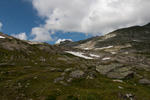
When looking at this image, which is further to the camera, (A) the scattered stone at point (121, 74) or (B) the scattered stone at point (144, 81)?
(A) the scattered stone at point (121, 74)

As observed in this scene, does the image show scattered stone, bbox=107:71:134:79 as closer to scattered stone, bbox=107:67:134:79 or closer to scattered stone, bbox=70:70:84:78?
scattered stone, bbox=107:67:134:79

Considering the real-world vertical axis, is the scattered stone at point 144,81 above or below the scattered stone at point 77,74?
below

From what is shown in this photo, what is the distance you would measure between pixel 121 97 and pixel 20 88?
25.5m

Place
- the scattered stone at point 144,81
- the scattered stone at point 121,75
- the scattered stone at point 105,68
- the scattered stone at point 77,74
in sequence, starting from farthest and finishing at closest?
1. the scattered stone at point 105,68
2. the scattered stone at point 121,75
3. the scattered stone at point 144,81
4. the scattered stone at point 77,74

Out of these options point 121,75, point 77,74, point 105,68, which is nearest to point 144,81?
point 121,75

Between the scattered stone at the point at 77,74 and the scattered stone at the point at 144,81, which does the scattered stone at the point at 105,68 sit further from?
the scattered stone at the point at 77,74

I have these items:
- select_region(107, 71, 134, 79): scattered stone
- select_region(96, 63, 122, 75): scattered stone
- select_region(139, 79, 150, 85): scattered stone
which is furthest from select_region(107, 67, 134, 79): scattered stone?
select_region(139, 79, 150, 85): scattered stone

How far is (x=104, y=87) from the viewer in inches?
1507

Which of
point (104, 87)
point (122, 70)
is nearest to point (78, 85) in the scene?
point (104, 87)

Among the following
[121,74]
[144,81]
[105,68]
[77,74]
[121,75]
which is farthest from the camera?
[105,68]

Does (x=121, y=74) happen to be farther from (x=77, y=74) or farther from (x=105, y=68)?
(x=77, y=74)

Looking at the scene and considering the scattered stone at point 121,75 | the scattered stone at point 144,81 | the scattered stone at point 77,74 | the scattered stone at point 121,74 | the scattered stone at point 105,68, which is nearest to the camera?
the scattered stone at point 77,74

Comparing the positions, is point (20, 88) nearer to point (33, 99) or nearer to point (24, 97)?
point (24, 97)

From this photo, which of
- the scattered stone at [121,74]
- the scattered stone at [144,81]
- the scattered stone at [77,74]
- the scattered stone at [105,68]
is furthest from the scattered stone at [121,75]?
the scattered stone at [77,74]
